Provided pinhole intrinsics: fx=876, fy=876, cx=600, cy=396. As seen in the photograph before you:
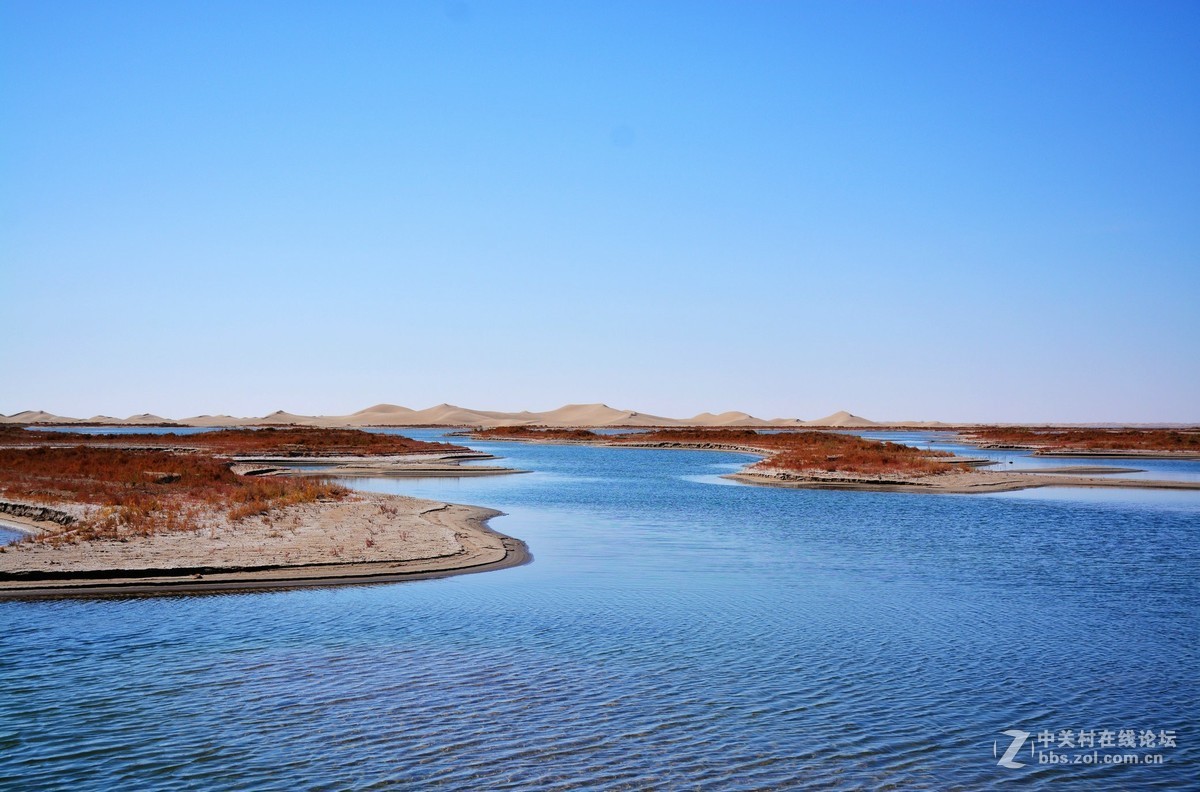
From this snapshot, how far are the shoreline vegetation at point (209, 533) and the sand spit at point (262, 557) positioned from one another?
0.03m

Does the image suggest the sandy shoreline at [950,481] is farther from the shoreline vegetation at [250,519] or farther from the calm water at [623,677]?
the calm water at [623,677]

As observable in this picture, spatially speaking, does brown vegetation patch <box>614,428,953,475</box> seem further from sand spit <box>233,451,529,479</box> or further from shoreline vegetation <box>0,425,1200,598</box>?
sand spit <box>233,451,529,479</box>

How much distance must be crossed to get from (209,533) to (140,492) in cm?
1193

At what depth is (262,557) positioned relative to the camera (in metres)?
19.9

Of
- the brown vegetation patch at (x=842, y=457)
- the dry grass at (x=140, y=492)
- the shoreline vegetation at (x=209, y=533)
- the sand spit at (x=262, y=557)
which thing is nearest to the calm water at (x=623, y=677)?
the sand spit at (x=262, y=557)

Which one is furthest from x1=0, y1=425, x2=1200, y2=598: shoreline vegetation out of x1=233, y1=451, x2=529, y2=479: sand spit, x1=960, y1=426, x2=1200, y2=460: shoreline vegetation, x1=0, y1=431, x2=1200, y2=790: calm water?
x1=960, y1=426, x2=1200, y2=460: shoreline vegetation

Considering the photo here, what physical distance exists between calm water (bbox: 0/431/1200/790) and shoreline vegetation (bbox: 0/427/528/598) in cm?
140

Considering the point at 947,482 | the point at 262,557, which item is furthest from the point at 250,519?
the point at 947,482

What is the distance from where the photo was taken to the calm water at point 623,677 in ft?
29.1

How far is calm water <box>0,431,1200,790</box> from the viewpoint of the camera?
886cm

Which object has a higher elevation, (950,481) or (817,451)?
(817,451)

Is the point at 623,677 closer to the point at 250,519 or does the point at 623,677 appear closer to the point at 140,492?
the point at 250,519

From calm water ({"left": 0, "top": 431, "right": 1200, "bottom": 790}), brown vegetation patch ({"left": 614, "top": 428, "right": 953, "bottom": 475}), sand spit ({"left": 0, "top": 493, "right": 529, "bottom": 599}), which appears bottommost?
calm water ({"left": 0, "top": 431, "right": 1200, "bottom": 790})

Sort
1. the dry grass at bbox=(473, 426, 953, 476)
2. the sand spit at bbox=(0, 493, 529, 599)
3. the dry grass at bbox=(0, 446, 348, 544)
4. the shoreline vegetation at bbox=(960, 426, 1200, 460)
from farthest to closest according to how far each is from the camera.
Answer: the shoreline vegetation at bbox=(960, 426, 1200, 460) < the dry grass at bbox=(473, 426, 953, 476) < the dry grass at bbox=(0, 446, 348, 544) < the sand spit at bbox=(0, 493, 529, 599)
